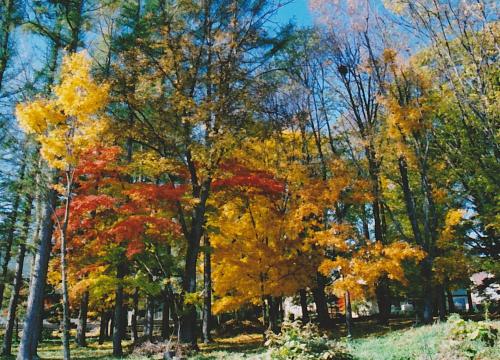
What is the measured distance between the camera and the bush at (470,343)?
236 inches

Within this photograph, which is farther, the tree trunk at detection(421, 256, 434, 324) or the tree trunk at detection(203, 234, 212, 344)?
the tree trunk at detection(203, 234, 212, 344)

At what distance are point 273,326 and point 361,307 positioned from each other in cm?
2609

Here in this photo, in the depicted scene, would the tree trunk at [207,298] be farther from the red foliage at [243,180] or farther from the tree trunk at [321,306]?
the tree trunk at [321,306]

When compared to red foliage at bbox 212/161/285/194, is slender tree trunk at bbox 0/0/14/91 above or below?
above

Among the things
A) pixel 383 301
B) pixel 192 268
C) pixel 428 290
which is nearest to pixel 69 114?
pixel 192 268

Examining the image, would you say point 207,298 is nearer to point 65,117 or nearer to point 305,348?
point 65,117

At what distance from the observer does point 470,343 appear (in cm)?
639

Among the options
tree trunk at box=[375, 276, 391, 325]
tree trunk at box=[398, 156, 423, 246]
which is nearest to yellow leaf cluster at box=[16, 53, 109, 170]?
tree trunk at box=[398, 156, 423, 246]

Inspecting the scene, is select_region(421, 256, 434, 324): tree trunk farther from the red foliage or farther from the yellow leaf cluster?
the yellow leaf cluster

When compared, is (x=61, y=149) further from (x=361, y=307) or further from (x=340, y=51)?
(x=361, y=307)

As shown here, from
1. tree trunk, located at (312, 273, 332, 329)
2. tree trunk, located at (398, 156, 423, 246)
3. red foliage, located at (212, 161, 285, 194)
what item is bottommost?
tree trunk, located at (312, 273, 332, 329)

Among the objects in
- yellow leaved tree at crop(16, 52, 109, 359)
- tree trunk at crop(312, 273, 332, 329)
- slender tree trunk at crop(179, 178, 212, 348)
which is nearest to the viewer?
yellow leaved tree at crop(16, 52, 109, 359)

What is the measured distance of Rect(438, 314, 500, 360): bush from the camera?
19.6 ft

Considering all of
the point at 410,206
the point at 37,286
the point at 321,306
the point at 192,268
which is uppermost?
the point at 410,206
